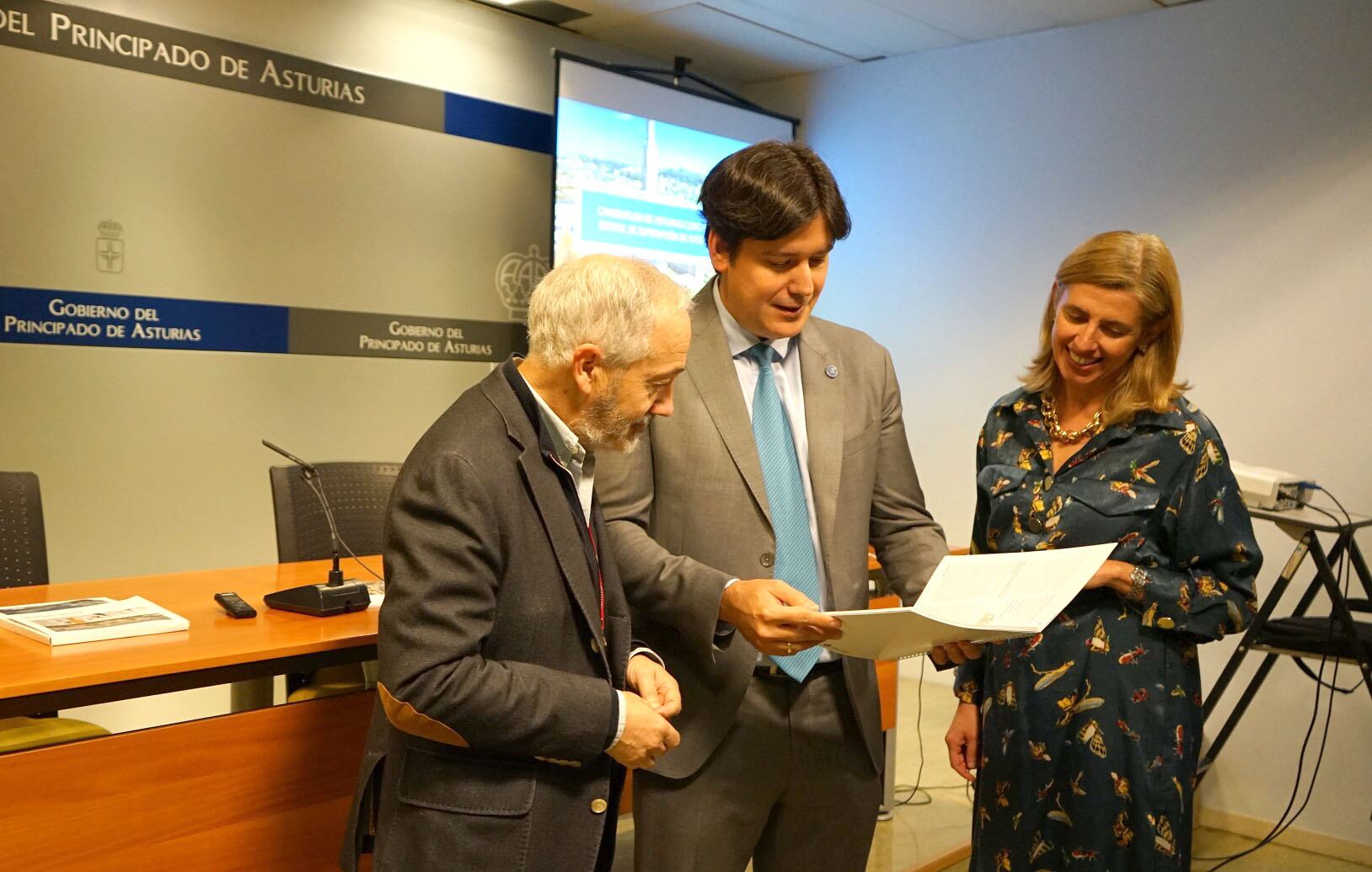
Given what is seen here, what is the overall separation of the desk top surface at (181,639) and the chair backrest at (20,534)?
1.23 feet

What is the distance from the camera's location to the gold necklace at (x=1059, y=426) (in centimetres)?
201

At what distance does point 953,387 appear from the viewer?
5371 mm

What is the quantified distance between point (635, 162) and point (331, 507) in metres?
2.52

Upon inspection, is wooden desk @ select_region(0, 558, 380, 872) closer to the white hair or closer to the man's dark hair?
the white hair

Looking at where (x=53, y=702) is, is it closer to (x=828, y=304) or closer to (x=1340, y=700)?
(x=1340, y=700)

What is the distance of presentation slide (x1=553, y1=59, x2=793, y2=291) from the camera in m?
4.95

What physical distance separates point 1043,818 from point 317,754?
1.32 m

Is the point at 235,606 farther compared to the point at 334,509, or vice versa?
the point at 334,509

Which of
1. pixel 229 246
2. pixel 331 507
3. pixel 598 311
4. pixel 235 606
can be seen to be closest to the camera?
pixel 598 311

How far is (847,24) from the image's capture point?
16.5 ft

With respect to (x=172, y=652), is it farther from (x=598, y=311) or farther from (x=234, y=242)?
(x=234, y=242)

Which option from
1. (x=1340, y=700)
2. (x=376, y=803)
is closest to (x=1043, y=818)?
(x=376, y=803)

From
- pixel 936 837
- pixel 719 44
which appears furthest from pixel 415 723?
pixel 719 44

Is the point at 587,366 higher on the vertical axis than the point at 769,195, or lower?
lower
